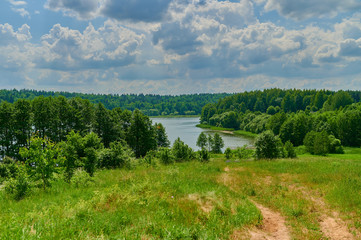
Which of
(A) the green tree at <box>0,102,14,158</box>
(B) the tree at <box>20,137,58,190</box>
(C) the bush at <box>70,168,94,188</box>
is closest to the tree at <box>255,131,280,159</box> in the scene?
(C) the bush at <box>70,168,94,188</box>

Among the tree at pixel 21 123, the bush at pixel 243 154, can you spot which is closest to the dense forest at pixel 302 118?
the bush at pixel 243 154

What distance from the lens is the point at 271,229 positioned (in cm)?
906

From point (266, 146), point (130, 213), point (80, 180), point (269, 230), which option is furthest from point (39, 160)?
point (266, 146)

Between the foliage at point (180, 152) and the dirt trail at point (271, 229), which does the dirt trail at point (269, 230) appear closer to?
the dirt trail at point (271, 229)

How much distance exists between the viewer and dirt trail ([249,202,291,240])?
844 cm

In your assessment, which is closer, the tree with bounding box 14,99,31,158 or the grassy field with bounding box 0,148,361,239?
the grassy field with bounding box 0,148,361,239

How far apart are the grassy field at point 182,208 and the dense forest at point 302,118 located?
6010 cm

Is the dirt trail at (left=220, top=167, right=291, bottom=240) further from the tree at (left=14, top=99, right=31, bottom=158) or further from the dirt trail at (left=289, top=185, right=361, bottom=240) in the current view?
the tree at (left=14, top=99, right=31, bottom=158)

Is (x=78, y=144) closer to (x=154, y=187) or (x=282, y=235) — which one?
(x=154, y=187)

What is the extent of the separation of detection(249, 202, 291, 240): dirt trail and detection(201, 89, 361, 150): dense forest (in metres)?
63.5

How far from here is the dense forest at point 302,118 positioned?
78.8m

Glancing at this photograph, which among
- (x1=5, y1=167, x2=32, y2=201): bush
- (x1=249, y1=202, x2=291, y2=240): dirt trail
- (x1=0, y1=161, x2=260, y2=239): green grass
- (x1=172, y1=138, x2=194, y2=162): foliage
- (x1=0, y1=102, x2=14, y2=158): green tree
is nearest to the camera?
(x1=0, y1=161, x2=260, y2=239): green grass

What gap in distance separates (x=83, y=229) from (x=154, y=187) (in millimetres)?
4892

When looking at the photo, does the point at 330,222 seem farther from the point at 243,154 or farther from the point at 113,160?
the point at 243,154
